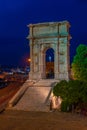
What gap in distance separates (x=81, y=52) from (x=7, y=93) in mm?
10307

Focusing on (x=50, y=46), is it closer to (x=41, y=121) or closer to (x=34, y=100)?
(x=34, y=100)

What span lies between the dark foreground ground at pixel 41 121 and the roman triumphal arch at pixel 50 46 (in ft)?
37.7

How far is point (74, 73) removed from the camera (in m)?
34.4

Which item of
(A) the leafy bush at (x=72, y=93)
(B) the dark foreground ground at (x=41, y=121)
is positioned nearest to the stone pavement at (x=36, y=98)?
(B) the dark foreground ground at (x=41, y=121)

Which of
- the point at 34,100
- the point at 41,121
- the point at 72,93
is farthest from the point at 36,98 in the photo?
the point at 41,121

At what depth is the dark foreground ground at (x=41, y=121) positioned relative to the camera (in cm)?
2016

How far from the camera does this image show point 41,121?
21.9 m

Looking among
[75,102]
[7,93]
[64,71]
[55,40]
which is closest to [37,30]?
[55,40]

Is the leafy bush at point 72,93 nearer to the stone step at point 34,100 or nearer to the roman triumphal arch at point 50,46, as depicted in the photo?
the stone step at point 34,100

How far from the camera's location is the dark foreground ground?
20.2 m

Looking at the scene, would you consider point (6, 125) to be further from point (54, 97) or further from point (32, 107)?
point (54, 97)

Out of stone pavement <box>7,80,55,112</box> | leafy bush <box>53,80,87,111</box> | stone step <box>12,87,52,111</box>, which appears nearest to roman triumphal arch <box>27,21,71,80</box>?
stone pavement <box>7,80,55,112</box>

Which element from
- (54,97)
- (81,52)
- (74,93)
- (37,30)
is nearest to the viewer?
(74,93)

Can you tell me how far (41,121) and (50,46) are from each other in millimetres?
16493
